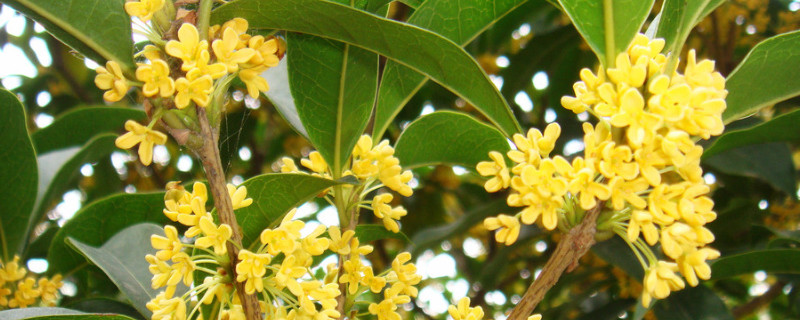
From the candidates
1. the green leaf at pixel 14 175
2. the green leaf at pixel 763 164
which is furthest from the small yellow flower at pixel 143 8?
the green leaf at pixel 763 164

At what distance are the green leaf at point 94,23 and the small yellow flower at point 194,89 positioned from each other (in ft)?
0.56

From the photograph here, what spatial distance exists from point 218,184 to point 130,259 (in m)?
0.67

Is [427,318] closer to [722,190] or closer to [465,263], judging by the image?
[465,263]

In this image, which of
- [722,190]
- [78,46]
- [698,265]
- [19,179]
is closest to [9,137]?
[19,179]

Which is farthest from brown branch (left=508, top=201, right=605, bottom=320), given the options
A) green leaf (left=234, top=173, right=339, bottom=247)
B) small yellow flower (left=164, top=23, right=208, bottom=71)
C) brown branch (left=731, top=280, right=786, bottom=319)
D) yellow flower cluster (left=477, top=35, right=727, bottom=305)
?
A: brown branch (left=731, top=280, right=786, bottom=319)

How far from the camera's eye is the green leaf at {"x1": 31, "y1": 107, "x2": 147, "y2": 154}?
2186 millimetres

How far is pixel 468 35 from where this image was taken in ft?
4.66

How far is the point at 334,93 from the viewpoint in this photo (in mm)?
1374

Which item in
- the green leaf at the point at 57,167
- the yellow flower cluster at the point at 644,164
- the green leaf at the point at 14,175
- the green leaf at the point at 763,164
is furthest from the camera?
the green leaf at the point at 763,164

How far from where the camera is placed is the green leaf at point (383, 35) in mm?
1082

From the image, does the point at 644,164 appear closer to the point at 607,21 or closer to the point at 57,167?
the point at 607,21

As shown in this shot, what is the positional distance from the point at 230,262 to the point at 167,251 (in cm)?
9

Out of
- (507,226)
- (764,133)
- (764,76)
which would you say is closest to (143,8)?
(507,226)

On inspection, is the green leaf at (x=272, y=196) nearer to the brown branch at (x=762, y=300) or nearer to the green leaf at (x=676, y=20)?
the green leaf at (x=676, y=20)
